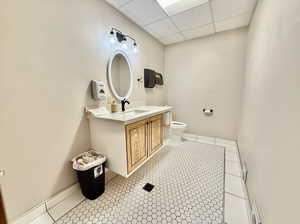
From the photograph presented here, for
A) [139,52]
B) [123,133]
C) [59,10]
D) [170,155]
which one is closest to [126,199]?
[123,133]

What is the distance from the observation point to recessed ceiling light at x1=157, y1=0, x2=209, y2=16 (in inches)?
68.9

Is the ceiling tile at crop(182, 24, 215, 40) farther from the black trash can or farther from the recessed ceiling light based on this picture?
the black trash can

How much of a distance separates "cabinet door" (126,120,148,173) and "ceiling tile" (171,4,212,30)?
1.89m

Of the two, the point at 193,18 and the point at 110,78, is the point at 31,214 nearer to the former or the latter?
the point at 110,78

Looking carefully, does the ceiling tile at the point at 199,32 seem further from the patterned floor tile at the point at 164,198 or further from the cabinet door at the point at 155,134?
the patterned floor tile at the point at 164,198

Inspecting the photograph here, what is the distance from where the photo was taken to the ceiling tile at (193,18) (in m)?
1.93

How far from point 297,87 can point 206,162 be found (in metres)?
1.75

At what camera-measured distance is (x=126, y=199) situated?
1376 mm

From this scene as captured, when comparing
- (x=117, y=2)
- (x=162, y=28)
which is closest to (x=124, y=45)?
(x=117, y=2)

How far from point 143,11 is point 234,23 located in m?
1.74

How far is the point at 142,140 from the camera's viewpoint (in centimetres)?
170

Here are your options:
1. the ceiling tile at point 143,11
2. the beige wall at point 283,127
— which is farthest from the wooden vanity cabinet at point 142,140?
the ceiling tile at point 143,11

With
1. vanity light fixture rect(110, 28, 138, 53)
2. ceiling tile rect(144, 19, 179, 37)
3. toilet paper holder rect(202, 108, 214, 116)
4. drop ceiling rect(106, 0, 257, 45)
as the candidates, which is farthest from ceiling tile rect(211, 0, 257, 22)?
toilet paper holder rect(202, 108, 214, 116)

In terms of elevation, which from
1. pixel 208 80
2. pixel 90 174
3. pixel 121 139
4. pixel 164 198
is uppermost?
pixel 208 80
